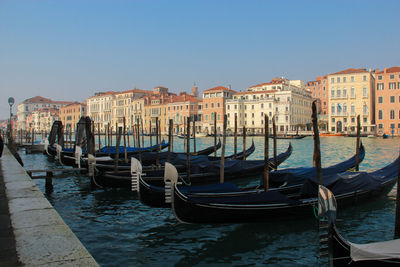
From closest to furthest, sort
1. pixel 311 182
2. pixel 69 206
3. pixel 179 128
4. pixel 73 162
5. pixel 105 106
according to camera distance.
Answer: pixel 311 182 < pixel 69 206 < pixel 73 162 < pixel 179 128 < pixel 105 106

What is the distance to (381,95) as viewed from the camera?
37906mm

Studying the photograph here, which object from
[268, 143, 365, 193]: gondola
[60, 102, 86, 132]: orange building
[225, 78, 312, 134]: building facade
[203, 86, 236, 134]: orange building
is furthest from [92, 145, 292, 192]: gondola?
[60, 102, 86, 132]: orange building

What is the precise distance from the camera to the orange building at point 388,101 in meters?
37.0

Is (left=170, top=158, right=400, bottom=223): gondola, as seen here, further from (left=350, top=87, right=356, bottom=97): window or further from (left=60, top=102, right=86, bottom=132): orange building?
(left=60, top=102, right=86, bottom=132): orange building

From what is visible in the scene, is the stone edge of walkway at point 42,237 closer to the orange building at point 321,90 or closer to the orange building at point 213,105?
the orange building at point 213,105

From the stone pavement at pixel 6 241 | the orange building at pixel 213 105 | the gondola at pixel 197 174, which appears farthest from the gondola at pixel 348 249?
the orange building at pixel 213 105

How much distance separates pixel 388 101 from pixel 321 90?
20.5 m

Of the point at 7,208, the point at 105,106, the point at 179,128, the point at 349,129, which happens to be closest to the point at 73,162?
the point at 7,208

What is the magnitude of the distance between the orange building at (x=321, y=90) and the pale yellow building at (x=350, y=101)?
13996 millimetres

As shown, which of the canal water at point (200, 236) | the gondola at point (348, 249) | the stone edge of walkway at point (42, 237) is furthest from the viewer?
the canal water at point (200, 236)

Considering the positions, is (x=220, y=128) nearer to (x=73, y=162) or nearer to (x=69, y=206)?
(x=73, y=162)

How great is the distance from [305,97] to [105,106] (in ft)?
115

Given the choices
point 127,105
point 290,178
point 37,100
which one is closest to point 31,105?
point 37,100

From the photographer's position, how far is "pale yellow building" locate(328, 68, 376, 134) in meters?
39.5
